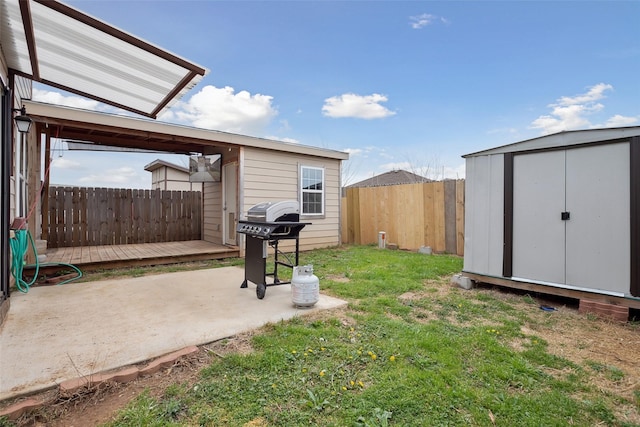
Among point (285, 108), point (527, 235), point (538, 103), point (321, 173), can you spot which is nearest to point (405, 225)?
point (321, 173)

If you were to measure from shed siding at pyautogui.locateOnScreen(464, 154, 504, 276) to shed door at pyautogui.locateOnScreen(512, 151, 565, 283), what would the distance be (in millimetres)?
185

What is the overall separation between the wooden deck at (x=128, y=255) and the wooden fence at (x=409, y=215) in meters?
3.92

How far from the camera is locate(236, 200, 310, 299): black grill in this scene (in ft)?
11.9

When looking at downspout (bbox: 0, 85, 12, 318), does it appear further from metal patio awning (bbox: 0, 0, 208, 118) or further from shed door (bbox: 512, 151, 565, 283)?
shed door (bbox: 512, 151, 565, 283)

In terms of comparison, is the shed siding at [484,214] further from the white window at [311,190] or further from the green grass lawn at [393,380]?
the white window at [311,190]

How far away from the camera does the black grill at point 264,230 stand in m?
3.64

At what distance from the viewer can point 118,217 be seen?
768 cm

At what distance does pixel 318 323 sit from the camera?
2.98 m

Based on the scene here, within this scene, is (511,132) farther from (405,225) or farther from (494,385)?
(494,385)

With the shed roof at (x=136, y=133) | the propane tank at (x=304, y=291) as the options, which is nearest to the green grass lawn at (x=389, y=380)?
the propane tank at (x=304, y=291)

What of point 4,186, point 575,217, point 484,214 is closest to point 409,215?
point 484,214

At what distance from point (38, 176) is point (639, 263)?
905cm

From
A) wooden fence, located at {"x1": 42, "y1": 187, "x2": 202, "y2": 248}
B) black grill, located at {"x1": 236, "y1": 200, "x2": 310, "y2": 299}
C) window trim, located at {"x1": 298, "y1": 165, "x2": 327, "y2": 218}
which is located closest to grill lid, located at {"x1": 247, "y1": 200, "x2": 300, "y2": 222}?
black grill, located at {"x1": 236, "y1": 200, "x2": 310, "y2": 299}

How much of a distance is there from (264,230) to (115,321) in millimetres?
1665
